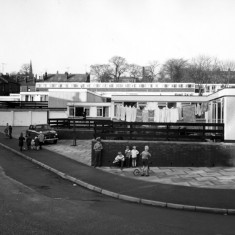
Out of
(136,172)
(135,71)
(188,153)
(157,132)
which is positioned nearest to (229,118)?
(188,153)

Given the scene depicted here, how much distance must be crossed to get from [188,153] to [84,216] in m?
8.93

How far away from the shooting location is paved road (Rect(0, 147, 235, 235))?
303 inches

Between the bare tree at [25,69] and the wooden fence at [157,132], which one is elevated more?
the bare tree at [25,69]

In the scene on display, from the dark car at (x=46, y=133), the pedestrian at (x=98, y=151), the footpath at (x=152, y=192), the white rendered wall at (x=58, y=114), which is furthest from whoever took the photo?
the white rendered wall at (x=58, y=114)

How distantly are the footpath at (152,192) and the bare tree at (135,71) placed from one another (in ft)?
292

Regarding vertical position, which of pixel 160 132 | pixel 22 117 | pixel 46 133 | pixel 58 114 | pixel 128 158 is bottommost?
pixel 128 158

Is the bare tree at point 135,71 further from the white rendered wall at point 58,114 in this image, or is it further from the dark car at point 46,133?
the dark car at point 46,133

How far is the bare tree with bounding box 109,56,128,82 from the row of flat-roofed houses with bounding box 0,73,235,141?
18226 millimetres

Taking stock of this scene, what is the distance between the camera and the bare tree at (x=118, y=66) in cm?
10125

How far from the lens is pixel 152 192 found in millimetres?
11508

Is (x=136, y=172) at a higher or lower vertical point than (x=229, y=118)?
lower

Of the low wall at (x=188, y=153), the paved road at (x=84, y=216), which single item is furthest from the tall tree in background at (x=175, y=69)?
the paved road at (x=84, y=216)

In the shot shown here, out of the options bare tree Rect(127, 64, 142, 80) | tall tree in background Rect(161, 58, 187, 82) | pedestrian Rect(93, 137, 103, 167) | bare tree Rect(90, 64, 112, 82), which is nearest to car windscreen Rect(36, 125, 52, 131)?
pedestrian Rect(93, 137, 103, 167)

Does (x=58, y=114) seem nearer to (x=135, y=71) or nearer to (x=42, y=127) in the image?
(x=42, y=127)
